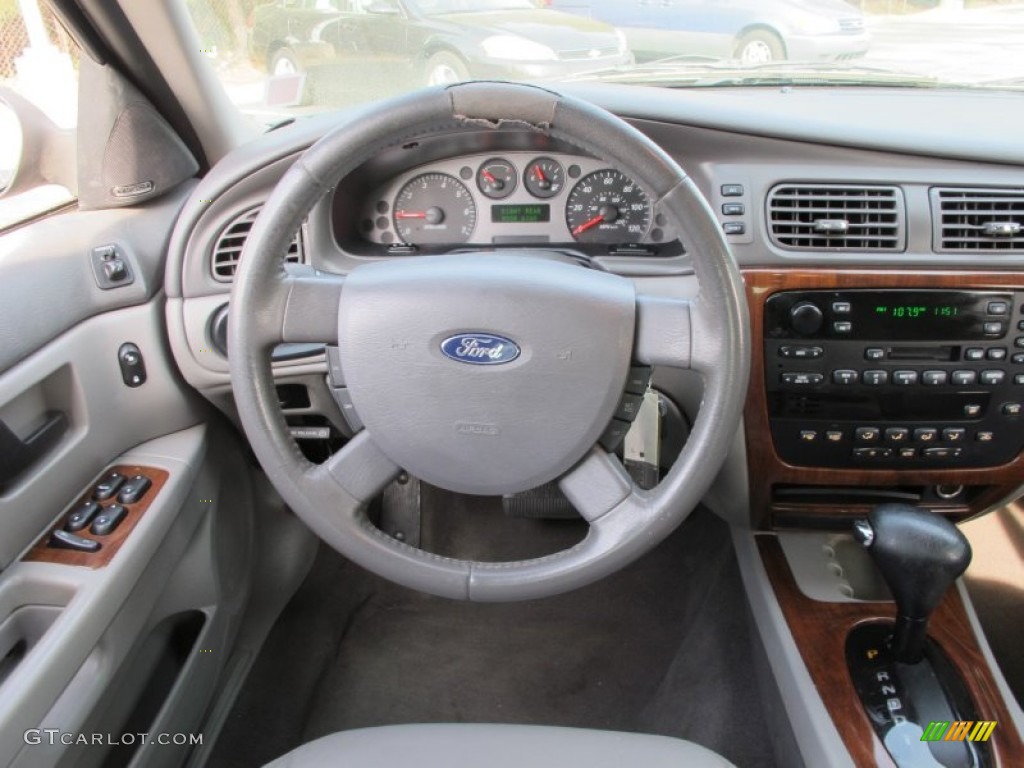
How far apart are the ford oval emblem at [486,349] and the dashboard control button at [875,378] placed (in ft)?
2.39

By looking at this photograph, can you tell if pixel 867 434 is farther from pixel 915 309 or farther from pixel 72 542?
pixel 72 542

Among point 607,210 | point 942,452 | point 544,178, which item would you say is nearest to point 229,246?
point 544,178

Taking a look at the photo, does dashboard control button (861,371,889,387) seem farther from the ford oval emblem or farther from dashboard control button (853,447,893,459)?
the ford oval emblem

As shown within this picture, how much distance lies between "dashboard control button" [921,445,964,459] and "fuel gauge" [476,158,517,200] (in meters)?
0.92

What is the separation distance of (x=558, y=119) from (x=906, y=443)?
98 cm

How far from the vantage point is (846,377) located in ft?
4.92

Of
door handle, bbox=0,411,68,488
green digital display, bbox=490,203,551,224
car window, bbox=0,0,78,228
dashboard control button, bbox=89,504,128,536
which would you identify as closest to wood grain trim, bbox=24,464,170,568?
dashboard control button, bbox=89,504,128,536

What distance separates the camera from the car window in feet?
5.34

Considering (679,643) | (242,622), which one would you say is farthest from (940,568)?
(242,622)

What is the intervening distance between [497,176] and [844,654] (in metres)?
1.07

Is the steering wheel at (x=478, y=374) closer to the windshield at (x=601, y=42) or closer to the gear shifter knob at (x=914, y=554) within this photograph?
the gear shifter knob at (x=914, y=554)

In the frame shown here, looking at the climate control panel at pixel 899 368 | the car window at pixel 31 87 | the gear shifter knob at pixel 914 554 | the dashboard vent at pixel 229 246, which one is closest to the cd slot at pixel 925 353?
the climate control panel at pixel 899 368

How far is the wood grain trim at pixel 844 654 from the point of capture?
134cm

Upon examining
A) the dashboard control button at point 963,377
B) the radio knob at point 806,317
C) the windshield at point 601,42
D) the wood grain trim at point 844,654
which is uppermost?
the windshield at point 601,42
